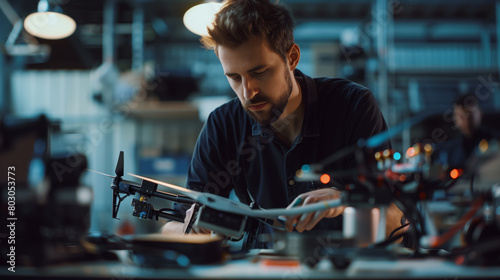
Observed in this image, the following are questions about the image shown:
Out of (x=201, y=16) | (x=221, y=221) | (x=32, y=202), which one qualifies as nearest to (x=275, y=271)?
(x=221, y=221)

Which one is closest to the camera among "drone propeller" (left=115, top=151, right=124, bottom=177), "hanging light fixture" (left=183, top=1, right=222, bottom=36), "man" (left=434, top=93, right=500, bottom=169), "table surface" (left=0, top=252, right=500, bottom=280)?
"table surface" (left=0, top=252, right=500, bottom=280)

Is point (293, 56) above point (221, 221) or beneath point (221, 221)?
above

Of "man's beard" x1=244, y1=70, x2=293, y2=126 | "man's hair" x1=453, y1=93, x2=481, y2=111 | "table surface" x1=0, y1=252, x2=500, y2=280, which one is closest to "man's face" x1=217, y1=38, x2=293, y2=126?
"man's beard" x1=244, y1=70, x2=293, y2=126

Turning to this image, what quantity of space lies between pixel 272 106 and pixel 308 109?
148 millimetres

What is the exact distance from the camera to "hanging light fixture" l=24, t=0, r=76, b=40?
1594 millimetres

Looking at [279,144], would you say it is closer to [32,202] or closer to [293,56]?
[293,56]

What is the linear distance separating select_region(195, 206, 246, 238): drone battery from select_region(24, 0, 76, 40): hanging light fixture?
118cm

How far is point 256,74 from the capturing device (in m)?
1.04

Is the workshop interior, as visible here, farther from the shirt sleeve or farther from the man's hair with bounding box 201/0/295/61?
the man's hair with bounding box 201/0/295/61

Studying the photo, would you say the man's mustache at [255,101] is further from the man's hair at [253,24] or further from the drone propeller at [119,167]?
the drone propeller at [119,167]

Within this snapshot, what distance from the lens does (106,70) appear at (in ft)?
7.95

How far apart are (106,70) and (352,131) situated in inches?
67.4

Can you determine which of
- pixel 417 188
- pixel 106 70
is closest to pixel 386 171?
pixel 417 188

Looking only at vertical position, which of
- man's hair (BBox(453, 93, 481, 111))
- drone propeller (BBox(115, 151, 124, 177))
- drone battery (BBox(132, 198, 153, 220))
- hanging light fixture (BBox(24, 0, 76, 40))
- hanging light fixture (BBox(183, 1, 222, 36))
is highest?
hanging light fixture (BBox(183, 1, 222, 36))
